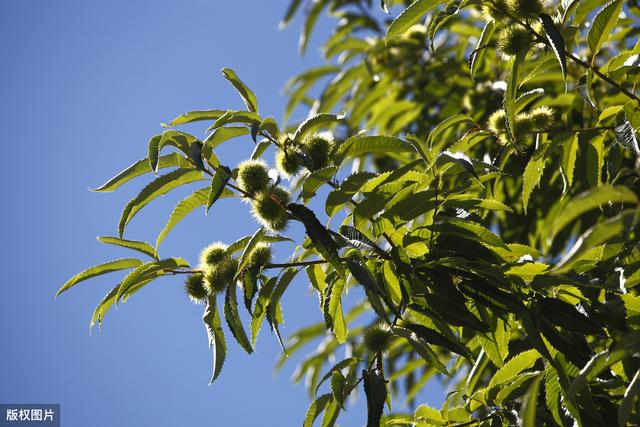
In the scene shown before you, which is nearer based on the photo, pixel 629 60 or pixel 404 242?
pixel 404 242

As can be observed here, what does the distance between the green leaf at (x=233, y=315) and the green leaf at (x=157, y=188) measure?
9.1 inches

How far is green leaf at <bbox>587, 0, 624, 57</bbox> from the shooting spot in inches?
60.6

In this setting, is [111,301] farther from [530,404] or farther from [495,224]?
[495,224]

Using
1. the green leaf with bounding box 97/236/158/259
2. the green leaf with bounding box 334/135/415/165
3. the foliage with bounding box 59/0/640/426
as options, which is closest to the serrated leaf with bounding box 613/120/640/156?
the foliage with bounding box 59/0/640/426

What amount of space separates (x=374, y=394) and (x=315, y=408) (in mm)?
228

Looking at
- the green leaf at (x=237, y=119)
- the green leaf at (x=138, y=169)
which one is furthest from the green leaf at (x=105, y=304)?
the green leaf at (x=237, y=119)

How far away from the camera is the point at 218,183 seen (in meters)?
1.28

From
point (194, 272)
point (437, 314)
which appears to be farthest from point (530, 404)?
point (194, 272)

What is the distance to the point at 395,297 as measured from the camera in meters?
1.51

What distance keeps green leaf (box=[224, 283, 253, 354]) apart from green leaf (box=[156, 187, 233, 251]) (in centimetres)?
18

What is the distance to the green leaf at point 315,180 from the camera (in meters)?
1.34

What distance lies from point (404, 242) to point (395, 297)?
0.51 feet

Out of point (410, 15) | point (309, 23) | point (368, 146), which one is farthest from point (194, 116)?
point (309, 23)

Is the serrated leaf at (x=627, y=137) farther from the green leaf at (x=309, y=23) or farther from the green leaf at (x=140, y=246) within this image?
the green leaf at (x=309, y=23)
